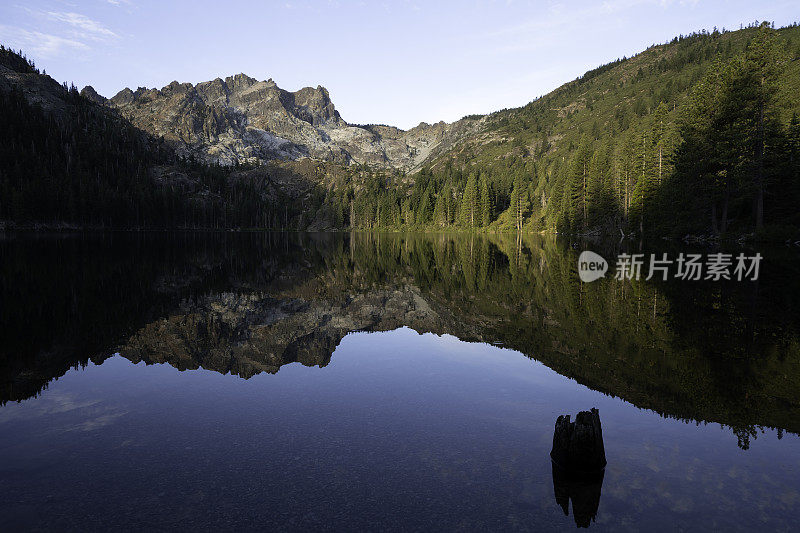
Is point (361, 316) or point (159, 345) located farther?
point (361, 316)

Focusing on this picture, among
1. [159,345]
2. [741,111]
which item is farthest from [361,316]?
[741,111]

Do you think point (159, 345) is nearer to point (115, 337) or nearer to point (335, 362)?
point (115, 337)

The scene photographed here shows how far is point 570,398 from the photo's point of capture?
1151 cm

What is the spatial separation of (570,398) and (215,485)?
9.09 metres

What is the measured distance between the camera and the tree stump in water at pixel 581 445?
7.66m

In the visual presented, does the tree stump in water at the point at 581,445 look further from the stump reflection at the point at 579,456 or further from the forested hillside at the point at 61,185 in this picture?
the forested hillside at the point at 61,185

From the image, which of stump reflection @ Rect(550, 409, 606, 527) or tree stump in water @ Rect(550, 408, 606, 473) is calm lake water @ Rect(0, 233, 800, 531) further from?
tree stump in water @ Rect(550, 408, 606, 473)
